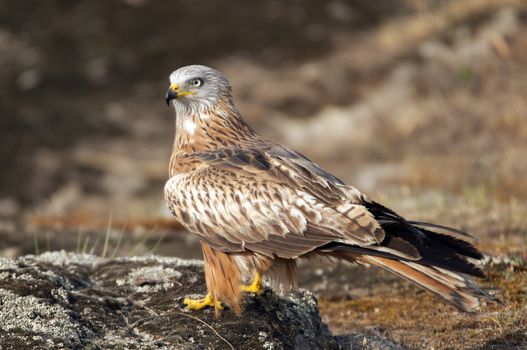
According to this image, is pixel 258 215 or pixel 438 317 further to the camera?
pixel 438 317

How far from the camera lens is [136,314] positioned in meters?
6.32

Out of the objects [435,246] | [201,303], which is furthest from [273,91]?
[435,246]

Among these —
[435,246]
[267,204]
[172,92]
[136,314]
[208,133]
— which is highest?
[172,92]

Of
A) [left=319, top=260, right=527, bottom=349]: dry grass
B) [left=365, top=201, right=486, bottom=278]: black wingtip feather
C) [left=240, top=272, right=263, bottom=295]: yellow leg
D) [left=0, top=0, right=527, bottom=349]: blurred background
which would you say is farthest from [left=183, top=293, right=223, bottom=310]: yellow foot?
[left=0, top=0, right=527, bottom=349]: blurred background

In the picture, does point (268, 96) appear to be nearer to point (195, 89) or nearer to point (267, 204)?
point (195, 89)

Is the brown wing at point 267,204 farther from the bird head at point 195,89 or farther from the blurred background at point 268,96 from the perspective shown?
the blurred background at point 268,96

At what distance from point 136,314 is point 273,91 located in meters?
18.5

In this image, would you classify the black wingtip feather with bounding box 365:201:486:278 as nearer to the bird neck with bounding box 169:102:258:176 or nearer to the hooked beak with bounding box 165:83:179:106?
the bird neck with bounding box 169:102:258:176

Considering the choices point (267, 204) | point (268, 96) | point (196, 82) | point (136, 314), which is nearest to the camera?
point (136, 314)

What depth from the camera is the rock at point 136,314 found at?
5621 millimetres

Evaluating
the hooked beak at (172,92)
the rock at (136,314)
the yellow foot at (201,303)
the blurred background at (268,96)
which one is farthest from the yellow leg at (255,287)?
the blurred background at (268,96)

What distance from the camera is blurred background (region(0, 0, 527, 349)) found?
18.0m

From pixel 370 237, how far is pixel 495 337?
1856mm

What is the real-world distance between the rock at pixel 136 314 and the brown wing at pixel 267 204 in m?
0.61
